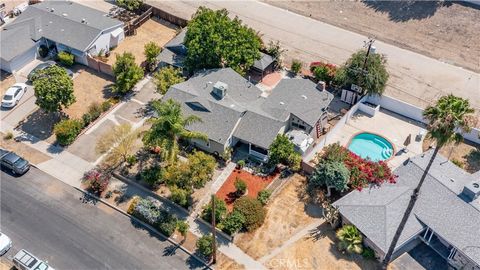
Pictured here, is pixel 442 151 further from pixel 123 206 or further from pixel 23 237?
pixel 23 237

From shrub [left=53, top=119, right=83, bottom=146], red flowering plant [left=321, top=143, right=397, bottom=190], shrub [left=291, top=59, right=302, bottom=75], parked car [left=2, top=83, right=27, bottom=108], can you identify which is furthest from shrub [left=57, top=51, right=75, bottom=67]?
red flowering plant [left=321, top=143, right=397, bottom=190]

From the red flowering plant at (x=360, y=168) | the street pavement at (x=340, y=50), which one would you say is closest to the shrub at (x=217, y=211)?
the red flowering plant at (x=360, y=168)

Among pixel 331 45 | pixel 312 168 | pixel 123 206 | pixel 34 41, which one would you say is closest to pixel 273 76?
pixel 331 45

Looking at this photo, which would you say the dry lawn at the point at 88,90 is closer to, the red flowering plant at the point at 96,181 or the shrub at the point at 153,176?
the red flowering plant at the point at 96,181

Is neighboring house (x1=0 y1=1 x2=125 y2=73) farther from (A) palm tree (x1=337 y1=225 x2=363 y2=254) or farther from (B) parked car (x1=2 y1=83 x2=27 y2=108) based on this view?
(A) palm tree (x1=337 y1=225 x2=363 y2=254)

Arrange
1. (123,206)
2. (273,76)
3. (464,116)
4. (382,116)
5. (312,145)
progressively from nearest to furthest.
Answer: (464,116) < (123,206) < (312,145) < (382,116) < (273,76)
